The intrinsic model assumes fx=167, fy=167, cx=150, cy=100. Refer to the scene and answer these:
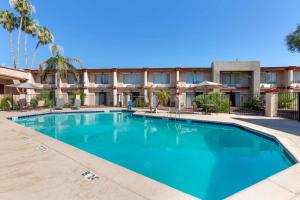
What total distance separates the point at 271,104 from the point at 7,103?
23.7m

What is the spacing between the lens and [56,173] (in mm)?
3279

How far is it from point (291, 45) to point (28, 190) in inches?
794

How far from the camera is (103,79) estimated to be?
25.8 m

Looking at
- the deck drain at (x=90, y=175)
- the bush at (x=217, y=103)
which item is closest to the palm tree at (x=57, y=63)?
the bush at (x=217, y=103)

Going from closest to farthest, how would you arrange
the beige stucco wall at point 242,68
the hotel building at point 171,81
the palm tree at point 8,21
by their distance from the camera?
the beige stucco wall at point 242,68, the hotel building at point 171,81, the palm tree at point 8,21

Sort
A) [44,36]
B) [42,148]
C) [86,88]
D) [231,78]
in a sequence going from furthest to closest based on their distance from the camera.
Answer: [44,36] → [86,88] → [231,78] → [42,148]

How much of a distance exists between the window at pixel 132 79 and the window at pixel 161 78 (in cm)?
242

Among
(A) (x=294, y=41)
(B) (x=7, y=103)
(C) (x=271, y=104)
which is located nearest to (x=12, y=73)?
(B) (x=7, y=103)

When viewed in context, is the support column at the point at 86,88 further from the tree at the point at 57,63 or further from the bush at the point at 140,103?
the bush at the point at 140,103

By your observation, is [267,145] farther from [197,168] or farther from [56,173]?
[56,173]

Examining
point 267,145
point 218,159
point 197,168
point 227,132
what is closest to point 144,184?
point 197,168

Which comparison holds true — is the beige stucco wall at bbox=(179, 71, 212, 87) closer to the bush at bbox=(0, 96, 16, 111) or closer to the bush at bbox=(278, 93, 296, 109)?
the bush at bbox=(278, 93, 296, 109)

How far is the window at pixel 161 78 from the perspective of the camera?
2458 centimetres

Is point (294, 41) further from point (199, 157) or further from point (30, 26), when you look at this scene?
point (30, 26)
